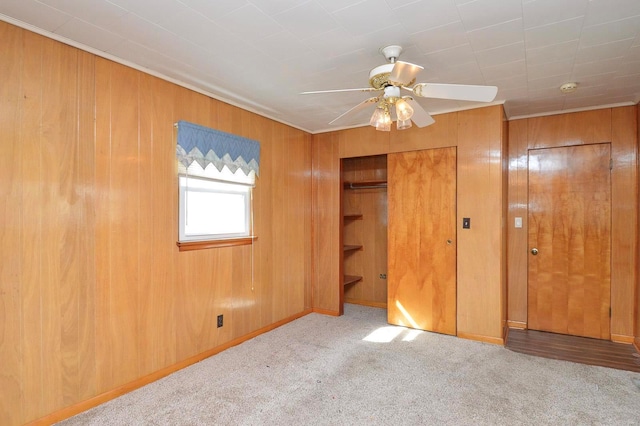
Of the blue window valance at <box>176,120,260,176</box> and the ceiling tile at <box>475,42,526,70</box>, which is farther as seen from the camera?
the blue window valance at <box>176,120,260,176</box>

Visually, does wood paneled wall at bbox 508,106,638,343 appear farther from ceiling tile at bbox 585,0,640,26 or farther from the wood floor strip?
ceiling tile at bbox 585,0,640,26

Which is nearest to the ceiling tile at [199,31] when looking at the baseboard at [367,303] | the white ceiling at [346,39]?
the white ceiling at [346,39]

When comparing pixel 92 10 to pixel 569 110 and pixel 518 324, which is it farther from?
pixel 518 324

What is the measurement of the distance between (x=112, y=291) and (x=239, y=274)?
1256 millimetres

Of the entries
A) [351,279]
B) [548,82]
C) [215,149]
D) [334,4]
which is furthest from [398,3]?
[351,279]

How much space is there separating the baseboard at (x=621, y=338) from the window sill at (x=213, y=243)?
4006 mm

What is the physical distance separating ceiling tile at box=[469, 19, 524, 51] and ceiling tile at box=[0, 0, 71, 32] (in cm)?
249

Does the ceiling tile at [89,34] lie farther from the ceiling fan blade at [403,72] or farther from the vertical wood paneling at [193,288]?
the ceiling fan blade at [403,72]

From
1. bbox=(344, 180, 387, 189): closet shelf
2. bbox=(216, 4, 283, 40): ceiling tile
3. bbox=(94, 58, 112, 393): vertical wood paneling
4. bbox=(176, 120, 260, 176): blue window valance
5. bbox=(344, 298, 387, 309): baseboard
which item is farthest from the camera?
bbox=(344, 298, 387, 309): baseboard

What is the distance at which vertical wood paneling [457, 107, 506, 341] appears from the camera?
344 centimetres

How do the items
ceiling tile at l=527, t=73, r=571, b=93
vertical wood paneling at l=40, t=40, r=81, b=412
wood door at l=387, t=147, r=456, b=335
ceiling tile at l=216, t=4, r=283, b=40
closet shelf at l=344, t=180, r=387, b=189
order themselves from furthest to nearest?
closet shelf at l=344, t=180, r=387, b=189
wood door at l=387, t=147, r=456, b=335
ceiling tile at l=527, t=73, r=571, b=93
vertical wood paneling at l=40, t=40, r=81, b=412
ceiling tile at l=216, t=4, r=283, b=40

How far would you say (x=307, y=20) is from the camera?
6.49 ft

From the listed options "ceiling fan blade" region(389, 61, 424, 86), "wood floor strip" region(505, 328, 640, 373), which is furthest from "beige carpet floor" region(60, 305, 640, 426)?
"ceiling fan blade" region(389, 61, 424, 86)

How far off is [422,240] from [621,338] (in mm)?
2271
